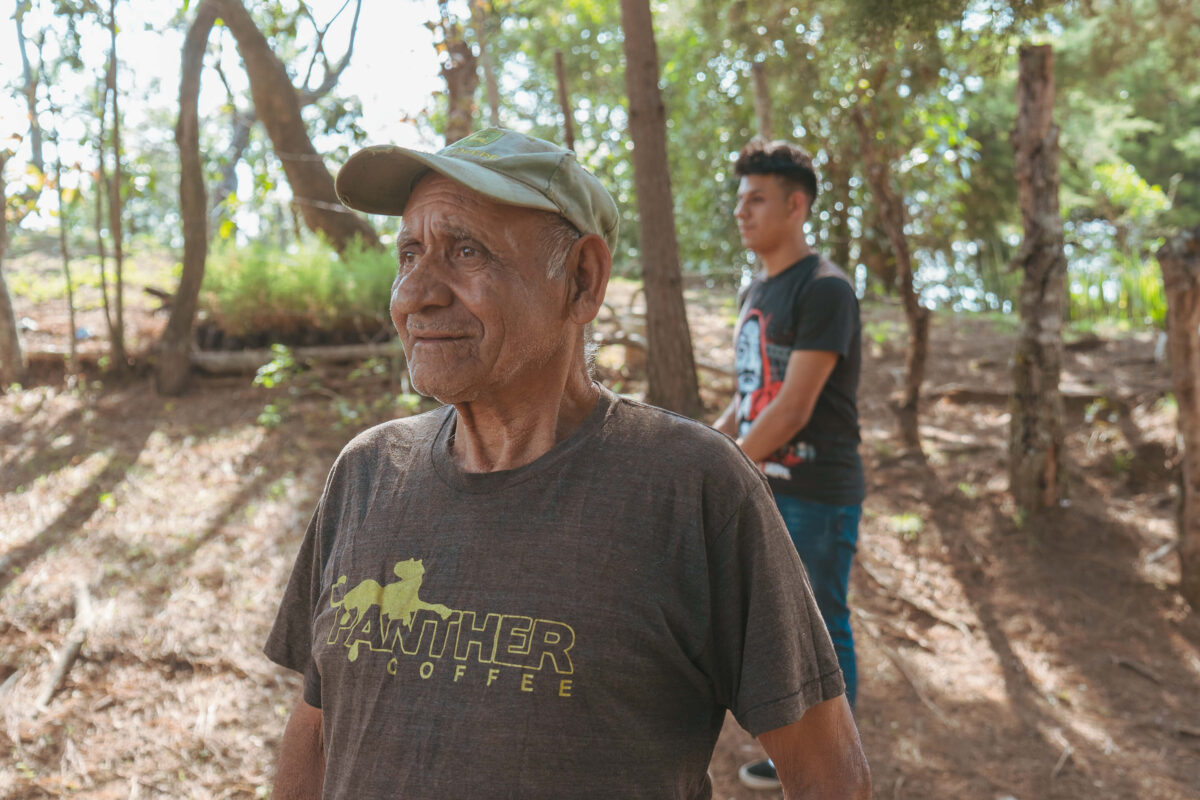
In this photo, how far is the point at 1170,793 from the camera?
12.4 ft

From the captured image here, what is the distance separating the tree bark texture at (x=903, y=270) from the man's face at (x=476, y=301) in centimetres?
558

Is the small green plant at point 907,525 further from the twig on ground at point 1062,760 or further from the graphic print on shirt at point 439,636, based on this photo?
the graphic print on shirt at point 439,636

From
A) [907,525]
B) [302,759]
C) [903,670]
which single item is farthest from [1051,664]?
[302,759]

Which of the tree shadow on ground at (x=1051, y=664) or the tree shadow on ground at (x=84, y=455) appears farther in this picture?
the tree shadow on ground at (x=84, y=455)

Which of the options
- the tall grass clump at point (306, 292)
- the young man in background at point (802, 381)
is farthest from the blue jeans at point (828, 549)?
the tall grass clump at point (306, 292)

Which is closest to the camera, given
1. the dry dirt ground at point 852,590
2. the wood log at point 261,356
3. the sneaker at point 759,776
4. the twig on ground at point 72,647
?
the sneaker at point 759,776

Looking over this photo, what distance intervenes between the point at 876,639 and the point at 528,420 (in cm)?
403

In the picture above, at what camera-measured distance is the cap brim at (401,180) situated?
4.35 ft

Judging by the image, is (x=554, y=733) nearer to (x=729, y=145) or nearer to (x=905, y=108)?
(x=905, y=108)

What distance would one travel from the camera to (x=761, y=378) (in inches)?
129

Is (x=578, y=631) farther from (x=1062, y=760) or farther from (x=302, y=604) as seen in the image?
(x=1062, y=760)

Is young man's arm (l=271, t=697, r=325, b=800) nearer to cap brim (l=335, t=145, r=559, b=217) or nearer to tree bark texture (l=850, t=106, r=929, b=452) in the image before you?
cap brim (l=335, t=145, r=559, b=217)

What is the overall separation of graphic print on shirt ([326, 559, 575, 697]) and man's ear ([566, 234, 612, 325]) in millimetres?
482

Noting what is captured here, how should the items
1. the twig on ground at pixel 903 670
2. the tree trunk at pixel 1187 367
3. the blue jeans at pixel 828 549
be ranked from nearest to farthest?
the blue jeans at pixel 828 549 → the twig on ground at pixel 903 670 → the tree trunk at pixel 1187 367
